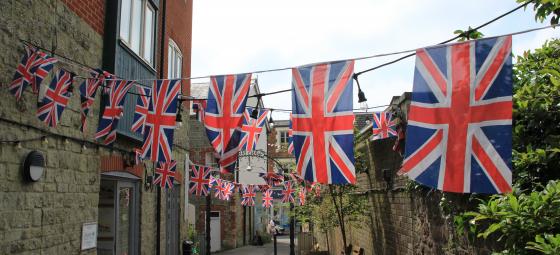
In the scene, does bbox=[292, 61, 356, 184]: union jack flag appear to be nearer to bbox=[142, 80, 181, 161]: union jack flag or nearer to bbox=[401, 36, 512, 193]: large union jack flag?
bbox=[401, 36, 512, 193]: large union jack flag

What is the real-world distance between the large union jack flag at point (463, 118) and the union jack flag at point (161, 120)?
324cm

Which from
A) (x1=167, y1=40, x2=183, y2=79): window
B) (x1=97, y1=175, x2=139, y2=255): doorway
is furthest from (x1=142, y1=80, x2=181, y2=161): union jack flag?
(x1=167, y1=40, x2=183, y2=79): window

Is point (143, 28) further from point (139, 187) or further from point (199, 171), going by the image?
point (199, 171)

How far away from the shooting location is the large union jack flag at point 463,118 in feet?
12.1

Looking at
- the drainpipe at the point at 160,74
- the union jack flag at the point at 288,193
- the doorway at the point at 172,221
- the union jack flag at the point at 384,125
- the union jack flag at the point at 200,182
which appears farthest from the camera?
the union jack flag at the point at 288,193

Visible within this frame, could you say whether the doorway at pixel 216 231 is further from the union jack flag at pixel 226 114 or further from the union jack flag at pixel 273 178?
the union jack flag at pixel 226 114

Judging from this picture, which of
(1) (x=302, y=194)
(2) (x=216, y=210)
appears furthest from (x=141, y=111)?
(2) (x=216, y=210)

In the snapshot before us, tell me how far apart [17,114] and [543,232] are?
525cm

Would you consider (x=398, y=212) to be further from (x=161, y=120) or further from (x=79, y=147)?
(x=79, y=147)

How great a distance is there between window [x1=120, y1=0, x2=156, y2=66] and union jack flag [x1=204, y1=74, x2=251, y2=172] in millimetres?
3032

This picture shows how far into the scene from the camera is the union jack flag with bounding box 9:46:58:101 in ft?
16.4

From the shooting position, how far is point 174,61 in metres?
12.1

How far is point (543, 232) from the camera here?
3430 mm

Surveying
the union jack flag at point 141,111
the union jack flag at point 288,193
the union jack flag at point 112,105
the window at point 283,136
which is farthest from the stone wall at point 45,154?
the window at point 283,136
